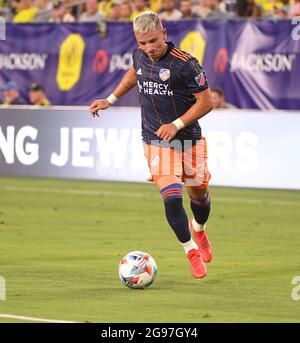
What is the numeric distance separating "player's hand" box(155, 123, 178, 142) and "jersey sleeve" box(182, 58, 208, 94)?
48 centimetres

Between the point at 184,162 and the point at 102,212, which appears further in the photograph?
the point at 102,212

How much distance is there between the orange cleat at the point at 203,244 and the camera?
12.4m

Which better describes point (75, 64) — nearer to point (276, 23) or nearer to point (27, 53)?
point (27, 53)

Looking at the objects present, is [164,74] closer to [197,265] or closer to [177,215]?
[177,215]

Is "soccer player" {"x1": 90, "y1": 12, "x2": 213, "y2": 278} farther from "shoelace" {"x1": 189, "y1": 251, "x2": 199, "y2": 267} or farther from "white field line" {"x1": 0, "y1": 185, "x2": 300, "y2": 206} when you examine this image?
"white field line" {"x1": 0, "y1": 185, "x2": 300, "y2": 206}

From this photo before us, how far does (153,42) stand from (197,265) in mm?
2172

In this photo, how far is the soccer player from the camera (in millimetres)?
11258

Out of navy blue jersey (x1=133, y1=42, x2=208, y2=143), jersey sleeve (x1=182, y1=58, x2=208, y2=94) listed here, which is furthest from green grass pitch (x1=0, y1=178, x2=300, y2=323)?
jersey sleeve (x1=182, y1=58, x2=208, y2=94)

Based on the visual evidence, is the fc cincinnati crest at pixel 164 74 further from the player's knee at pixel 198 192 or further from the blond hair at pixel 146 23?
the player's knee at pixel 198 192

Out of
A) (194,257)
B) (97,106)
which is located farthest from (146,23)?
(194,257)

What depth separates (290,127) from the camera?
65.0 feet

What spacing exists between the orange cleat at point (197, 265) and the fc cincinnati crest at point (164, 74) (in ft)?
5.58

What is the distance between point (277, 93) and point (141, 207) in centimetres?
423

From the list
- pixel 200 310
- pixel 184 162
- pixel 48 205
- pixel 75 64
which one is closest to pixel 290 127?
pixel 48 205
